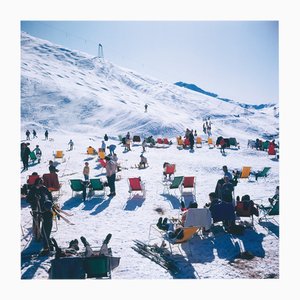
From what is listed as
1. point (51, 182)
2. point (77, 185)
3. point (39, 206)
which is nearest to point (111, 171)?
point (77, 185)

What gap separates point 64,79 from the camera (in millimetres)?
65562

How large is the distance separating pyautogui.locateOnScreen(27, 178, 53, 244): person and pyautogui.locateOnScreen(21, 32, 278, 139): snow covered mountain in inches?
1290

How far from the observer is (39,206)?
24.8ft

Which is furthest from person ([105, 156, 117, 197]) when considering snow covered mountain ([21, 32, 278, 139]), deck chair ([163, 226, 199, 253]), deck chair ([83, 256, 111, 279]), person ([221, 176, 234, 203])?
snow covered mountain ([21, 32, 278, 139])

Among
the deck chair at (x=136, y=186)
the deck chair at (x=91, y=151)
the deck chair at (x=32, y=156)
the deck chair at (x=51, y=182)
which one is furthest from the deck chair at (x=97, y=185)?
the deck chair at (x=91, y=151)

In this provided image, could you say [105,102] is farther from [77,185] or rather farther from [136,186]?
[77,185]

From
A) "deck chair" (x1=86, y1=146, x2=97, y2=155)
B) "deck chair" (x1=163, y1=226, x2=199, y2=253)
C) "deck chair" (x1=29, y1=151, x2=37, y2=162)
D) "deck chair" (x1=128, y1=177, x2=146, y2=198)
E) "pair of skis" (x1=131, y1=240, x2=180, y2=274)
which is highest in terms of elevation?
"deck chair" (x1=86, y1=146, x2=97, y2=155)

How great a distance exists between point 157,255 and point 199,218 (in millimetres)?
1486

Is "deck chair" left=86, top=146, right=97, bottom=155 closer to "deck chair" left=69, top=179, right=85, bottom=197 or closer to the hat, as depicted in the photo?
"deck chair" left=69, top=179, right=85, bottom=197

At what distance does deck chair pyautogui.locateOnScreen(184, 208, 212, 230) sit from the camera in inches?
312
